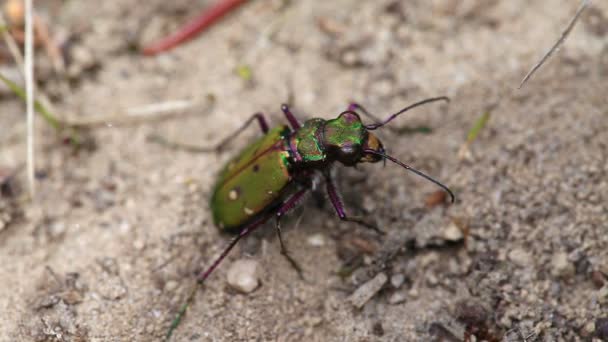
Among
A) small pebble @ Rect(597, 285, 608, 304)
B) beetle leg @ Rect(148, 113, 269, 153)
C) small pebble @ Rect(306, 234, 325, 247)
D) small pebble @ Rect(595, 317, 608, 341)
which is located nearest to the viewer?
small pebble @ Rect(595, 317, 608, 341)

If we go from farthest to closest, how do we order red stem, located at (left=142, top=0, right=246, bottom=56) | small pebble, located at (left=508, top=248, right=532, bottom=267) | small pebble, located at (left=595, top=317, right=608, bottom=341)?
red stem, located at (left=142, top=0, right=246, bottom=56) → small pebble, located at (left=508, top=248, right=532, bottom=267) → small pebble, located at (left=595, top=317, right=608, bottom=341)

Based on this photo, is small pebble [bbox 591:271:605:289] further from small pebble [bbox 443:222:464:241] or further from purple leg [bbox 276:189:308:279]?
purple leg [bbox 276:189:308:279]

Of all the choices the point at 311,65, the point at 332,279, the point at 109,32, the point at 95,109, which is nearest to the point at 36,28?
the point at 109,32

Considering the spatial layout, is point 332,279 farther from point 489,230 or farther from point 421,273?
point 489,230

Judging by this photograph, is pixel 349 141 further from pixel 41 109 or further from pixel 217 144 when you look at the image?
pixel 41 109

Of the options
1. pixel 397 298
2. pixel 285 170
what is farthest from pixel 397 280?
pixel 285 170

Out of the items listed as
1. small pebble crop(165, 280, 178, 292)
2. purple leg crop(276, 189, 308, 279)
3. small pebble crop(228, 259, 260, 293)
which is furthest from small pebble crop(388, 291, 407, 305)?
small pebble crop(165, 280, 178, 292)
